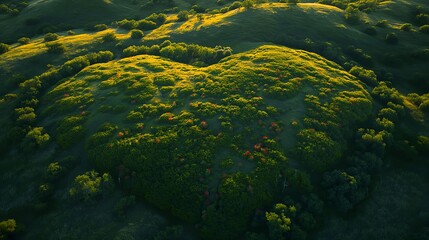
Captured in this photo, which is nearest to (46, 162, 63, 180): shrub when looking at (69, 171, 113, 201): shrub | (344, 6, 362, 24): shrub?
(69, 171, 113, 201): shrub

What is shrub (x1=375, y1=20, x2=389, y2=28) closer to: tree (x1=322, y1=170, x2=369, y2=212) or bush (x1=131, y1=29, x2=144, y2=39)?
tree (x1=322, y1=170, x2=369, y2=212)

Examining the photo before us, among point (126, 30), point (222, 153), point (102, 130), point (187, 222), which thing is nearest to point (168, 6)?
point (126, 30)

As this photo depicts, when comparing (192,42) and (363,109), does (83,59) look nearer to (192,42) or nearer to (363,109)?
(192,42)

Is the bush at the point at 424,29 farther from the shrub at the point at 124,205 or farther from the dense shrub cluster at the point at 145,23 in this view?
the shrub at the point at 124,205

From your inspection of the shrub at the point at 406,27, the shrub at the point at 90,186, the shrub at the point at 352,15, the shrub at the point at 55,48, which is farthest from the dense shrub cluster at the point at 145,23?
the shrub at the point at 406,27

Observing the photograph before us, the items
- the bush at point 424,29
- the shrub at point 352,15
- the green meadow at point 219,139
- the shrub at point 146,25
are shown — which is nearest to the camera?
the green meadow at point 219,139

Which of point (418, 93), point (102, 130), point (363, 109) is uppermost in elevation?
point (102, 130)
